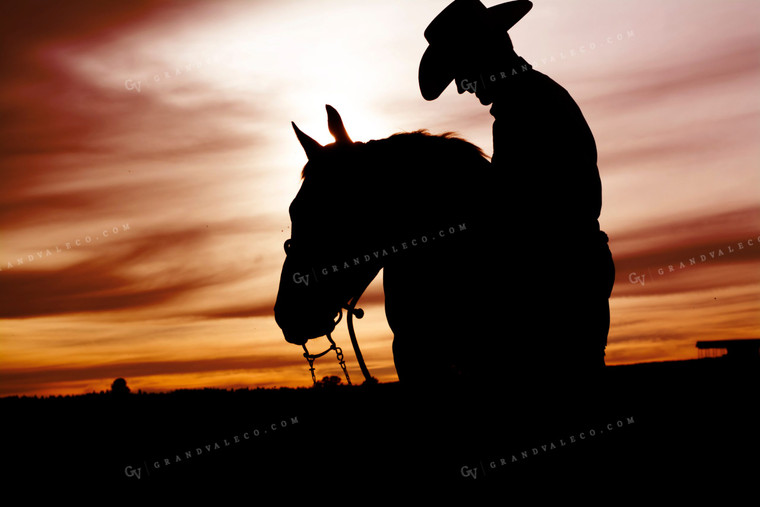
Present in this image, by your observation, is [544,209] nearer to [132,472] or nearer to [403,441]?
[403,441]

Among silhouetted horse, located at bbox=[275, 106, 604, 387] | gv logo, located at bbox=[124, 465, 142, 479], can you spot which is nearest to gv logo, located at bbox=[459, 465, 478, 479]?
silhouetted horse, located at bbox=[275, 106, 604, 387]

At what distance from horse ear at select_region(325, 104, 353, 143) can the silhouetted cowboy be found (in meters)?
0.87

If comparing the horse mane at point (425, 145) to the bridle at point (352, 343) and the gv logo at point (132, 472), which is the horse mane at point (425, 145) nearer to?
the bridle at point (352, 343)

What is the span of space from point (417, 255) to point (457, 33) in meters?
1.33

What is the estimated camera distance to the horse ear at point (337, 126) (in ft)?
12.8

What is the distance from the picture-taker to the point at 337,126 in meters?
3.92

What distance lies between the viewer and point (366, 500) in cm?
605

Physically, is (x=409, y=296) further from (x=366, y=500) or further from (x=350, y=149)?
(x=366, y=500)

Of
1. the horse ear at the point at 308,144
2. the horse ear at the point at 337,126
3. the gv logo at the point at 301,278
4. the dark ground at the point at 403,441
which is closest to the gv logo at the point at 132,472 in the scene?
the dark ground at the point at 403,441

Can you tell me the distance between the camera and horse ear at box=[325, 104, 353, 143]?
12.8 ft

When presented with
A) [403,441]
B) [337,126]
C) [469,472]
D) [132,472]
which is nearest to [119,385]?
[132,472]

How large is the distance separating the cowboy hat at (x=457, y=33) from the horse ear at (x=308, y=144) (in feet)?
2.48

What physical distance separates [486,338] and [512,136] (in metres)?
1.09

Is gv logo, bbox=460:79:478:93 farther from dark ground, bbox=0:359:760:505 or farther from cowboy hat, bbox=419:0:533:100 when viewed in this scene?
dark ground, bbox=0:359:760:505
